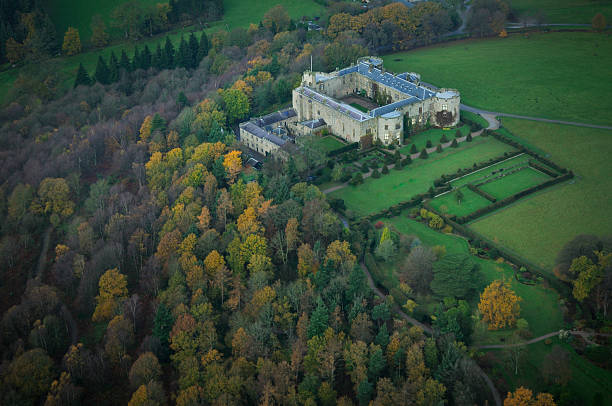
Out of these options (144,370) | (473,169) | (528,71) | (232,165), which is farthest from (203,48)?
(144,370)

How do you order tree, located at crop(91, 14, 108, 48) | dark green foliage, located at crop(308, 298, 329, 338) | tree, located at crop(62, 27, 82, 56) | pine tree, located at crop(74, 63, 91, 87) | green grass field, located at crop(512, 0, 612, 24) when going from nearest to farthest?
dark green foliage, located at crop(308, 298, 329, 338) → pine tree, located at crop(74, 63, 91, 87) → tree, located at crop(62, 27, 82, 56) → tree, located at crop(91, 14, 108, 48) → green grass field, located at crop(512, 0, 612, 24)

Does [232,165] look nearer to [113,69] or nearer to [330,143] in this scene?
[330,143]

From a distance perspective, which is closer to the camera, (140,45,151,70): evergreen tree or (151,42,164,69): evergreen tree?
(140,45,151,70): evergreen tree

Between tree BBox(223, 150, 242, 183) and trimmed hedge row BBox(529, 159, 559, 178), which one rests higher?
tree BBox(223, 150, 242, 183)

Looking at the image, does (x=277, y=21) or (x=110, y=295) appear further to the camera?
(x=277, y=21)

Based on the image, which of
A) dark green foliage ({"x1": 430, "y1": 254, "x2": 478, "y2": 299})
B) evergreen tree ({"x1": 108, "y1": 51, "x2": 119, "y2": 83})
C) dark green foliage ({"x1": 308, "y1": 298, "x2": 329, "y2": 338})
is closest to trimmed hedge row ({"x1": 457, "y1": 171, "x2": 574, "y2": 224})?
dark green foliage ({"x1": 430, "y1": 254, "x2": 478, "y2": 299})

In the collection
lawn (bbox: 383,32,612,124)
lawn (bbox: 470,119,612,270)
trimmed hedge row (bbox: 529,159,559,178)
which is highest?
lawn (bbox: 383,32,612,124)

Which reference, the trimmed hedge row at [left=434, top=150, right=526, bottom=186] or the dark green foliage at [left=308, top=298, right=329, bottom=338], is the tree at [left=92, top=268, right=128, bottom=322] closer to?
the dark green foliage at [left=308, top=298, right=329, bottom=338]
